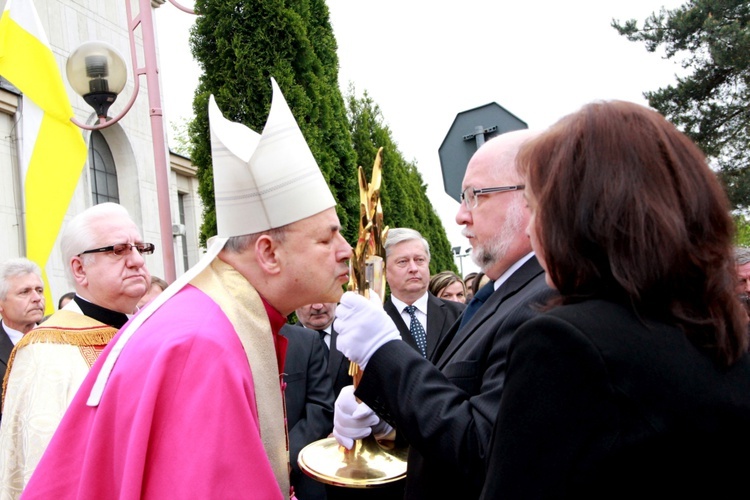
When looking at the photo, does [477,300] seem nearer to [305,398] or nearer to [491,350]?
[491,350]

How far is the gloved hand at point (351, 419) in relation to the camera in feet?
9.09

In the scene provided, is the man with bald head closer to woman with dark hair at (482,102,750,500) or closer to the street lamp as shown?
woman with dark hair at (482,102,750,500)

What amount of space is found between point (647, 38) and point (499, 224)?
683 inches

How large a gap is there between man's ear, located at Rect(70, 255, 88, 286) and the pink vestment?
5.71ft

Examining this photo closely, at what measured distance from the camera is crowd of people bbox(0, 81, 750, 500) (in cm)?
130

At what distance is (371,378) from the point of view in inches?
91.7

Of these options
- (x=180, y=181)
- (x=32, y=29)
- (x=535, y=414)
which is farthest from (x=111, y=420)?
(x=180, y=181)

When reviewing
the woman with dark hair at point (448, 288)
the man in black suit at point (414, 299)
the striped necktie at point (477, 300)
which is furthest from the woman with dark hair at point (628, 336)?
the woman with dark hair at point (448, 288)

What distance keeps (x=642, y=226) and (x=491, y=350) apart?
935 mm

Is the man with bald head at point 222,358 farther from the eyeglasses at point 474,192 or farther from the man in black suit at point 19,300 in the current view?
the man in black suit at point 19,300

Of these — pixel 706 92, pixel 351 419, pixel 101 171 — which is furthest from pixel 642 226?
pixel 706 92

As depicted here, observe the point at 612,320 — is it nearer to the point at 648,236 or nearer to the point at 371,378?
the point at 648,236

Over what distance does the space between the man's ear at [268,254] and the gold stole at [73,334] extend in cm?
157

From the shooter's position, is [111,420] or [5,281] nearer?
[111,420]
